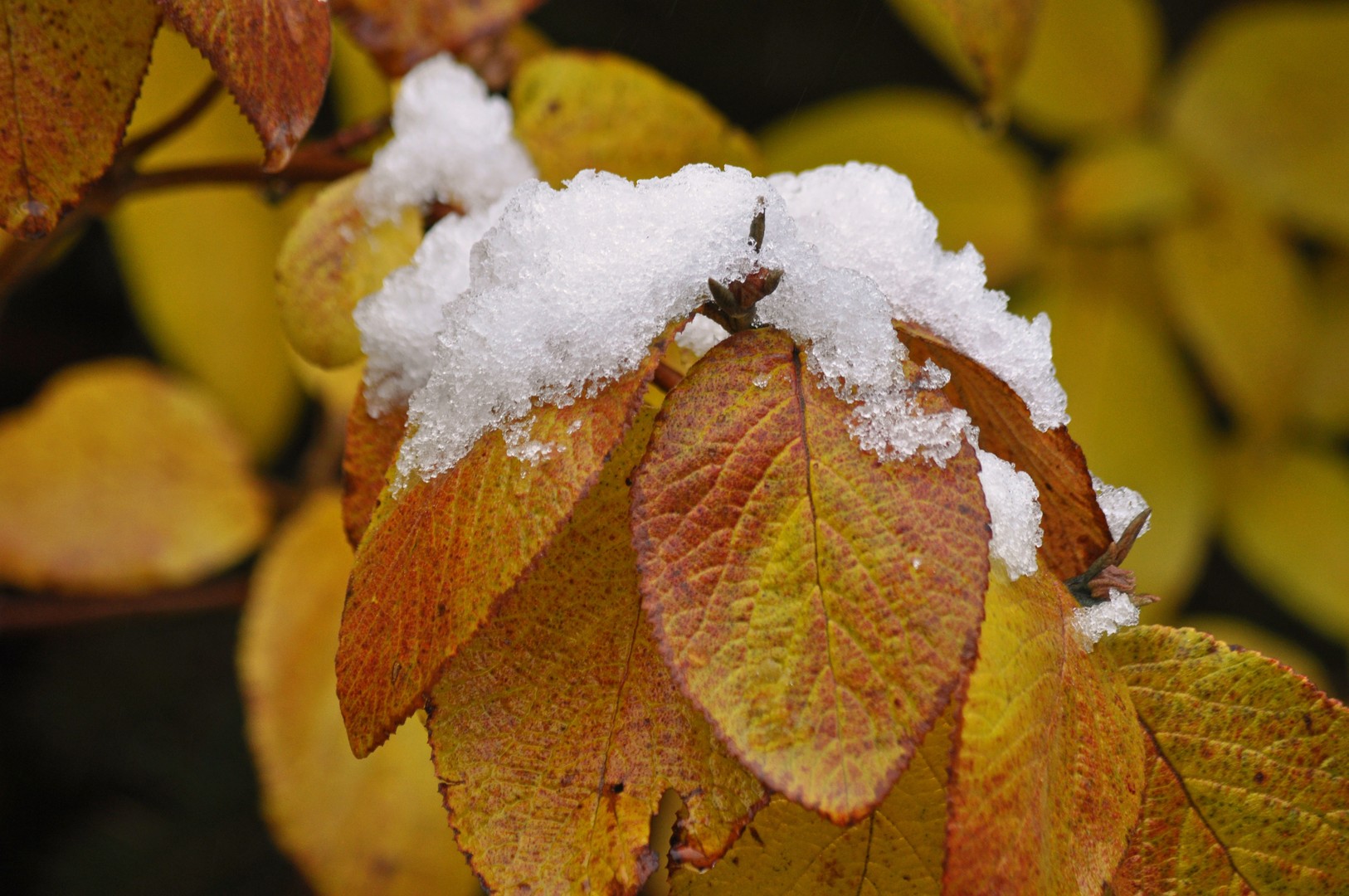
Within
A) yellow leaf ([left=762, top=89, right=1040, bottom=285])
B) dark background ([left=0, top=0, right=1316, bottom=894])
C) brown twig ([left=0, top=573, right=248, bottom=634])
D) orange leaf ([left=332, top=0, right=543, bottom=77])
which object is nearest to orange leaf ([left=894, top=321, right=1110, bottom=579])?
orange leaf ([left=332, top=0, right=543, bottom=77])

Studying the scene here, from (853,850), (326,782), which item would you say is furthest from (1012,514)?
(326,782)

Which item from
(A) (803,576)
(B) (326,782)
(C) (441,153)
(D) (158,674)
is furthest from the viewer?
(D) (158,674)

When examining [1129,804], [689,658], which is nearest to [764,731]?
[689,658]

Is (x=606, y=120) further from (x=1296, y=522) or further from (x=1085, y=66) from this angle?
(x=1296, y=522)

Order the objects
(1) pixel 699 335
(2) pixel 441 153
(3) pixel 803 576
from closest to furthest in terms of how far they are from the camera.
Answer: (3) pixel 803 576, (1) pixel 699 335, (2) pixel 441 153

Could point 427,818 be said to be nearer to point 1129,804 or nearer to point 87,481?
point 87,481

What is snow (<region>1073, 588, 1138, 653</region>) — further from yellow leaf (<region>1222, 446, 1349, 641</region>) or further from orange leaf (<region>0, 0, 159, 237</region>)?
yellow leaf (<region>1222, 446, 1349, 641</region>)
